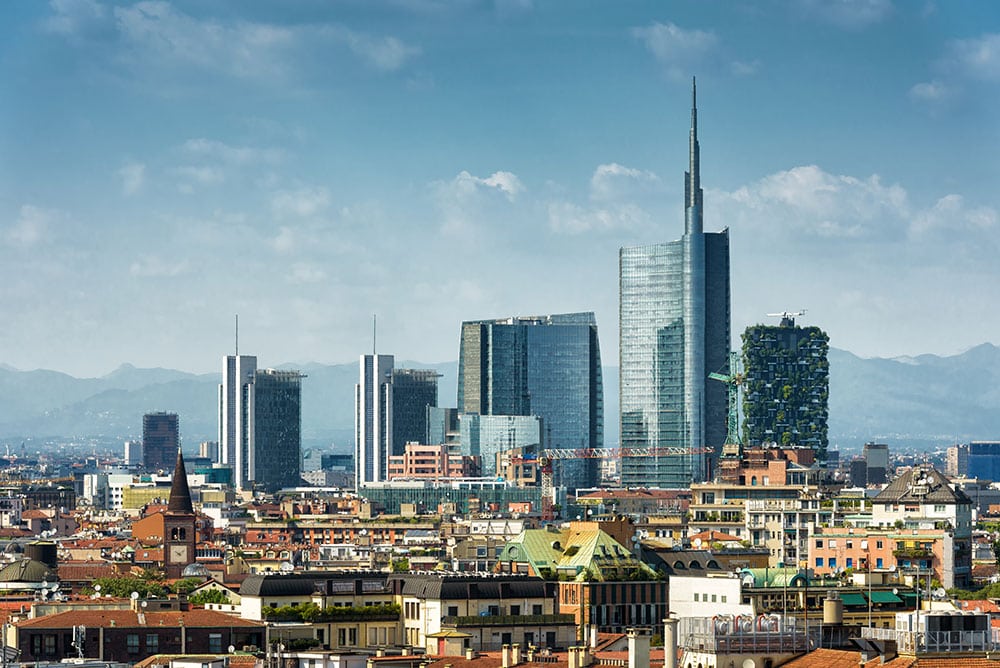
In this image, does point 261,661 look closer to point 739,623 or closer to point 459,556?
point 739,623

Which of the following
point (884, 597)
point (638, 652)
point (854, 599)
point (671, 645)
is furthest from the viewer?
point (884, 597)

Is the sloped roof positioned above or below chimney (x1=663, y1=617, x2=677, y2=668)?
above

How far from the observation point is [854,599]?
363 ft

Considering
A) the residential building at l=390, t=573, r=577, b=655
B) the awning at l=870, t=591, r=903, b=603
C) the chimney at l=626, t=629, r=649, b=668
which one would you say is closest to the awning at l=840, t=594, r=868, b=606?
the awning at l=870, t=591, r=903, b=603

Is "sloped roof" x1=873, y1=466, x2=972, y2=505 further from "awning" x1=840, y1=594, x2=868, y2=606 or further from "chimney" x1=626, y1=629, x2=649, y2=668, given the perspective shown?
"chimney" x1=626, y1=629, x2=649, y2=668

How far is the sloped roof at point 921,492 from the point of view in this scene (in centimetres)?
17075

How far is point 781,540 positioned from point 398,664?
106653 mm

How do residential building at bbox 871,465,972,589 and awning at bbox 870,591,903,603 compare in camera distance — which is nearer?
awning at bbox 870,591,903,603

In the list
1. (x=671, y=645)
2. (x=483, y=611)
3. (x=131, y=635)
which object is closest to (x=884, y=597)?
(x=483, y=611)

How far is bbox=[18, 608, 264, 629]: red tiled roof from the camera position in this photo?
3947 inches

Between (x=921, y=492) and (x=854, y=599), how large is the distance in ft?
206

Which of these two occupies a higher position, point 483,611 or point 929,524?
point 929,524

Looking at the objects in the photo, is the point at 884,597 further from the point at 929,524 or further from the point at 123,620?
the point at 929,524

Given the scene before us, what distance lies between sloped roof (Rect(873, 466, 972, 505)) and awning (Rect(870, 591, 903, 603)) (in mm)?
53914
